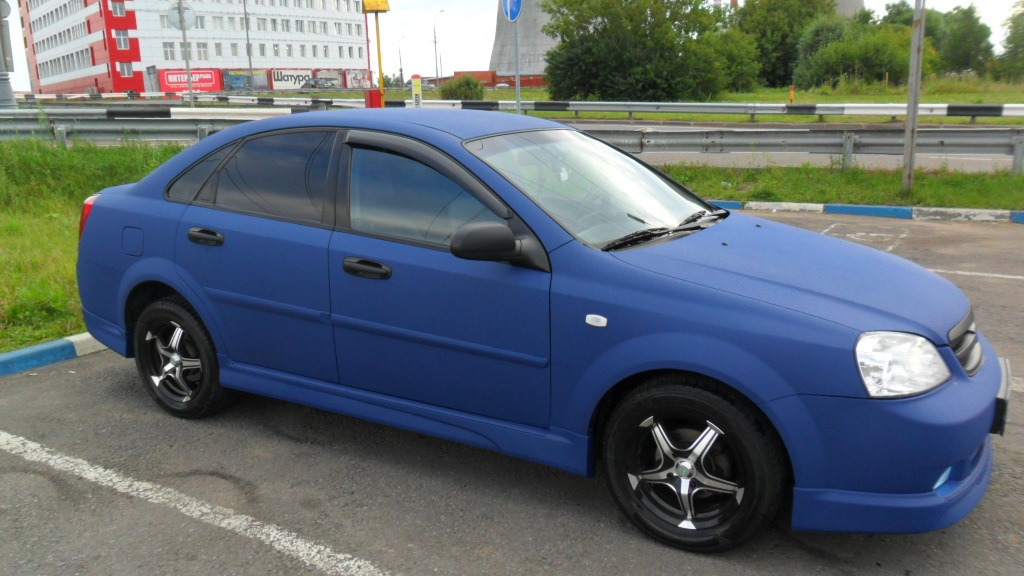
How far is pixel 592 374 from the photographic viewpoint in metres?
3.07

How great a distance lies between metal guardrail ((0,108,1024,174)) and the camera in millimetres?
11906

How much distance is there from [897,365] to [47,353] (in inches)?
201

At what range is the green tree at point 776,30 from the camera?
5575cm

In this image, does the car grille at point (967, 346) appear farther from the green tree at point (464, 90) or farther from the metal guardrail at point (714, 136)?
the green tree at point (464, 90)

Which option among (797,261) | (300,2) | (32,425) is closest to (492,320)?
(797,261)

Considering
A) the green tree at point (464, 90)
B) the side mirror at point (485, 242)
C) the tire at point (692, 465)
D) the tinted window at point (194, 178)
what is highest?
the green tree at point (464, 90)

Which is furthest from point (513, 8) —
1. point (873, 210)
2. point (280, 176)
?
point (280, 176)

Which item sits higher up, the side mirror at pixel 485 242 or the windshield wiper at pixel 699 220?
the side mirror at pixel 485 242

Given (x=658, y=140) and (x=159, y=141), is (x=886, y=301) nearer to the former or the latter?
(x=658, y=140)

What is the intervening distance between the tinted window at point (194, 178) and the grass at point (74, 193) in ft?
7.03

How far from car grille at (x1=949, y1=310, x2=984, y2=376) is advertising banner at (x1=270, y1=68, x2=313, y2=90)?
84797 millimetres

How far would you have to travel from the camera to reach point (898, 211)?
10.6 m

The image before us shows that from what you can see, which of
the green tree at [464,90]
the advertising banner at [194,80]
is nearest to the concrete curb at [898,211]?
the green tree at [464,90]

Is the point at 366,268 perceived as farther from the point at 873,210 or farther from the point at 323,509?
the point at 873,210
